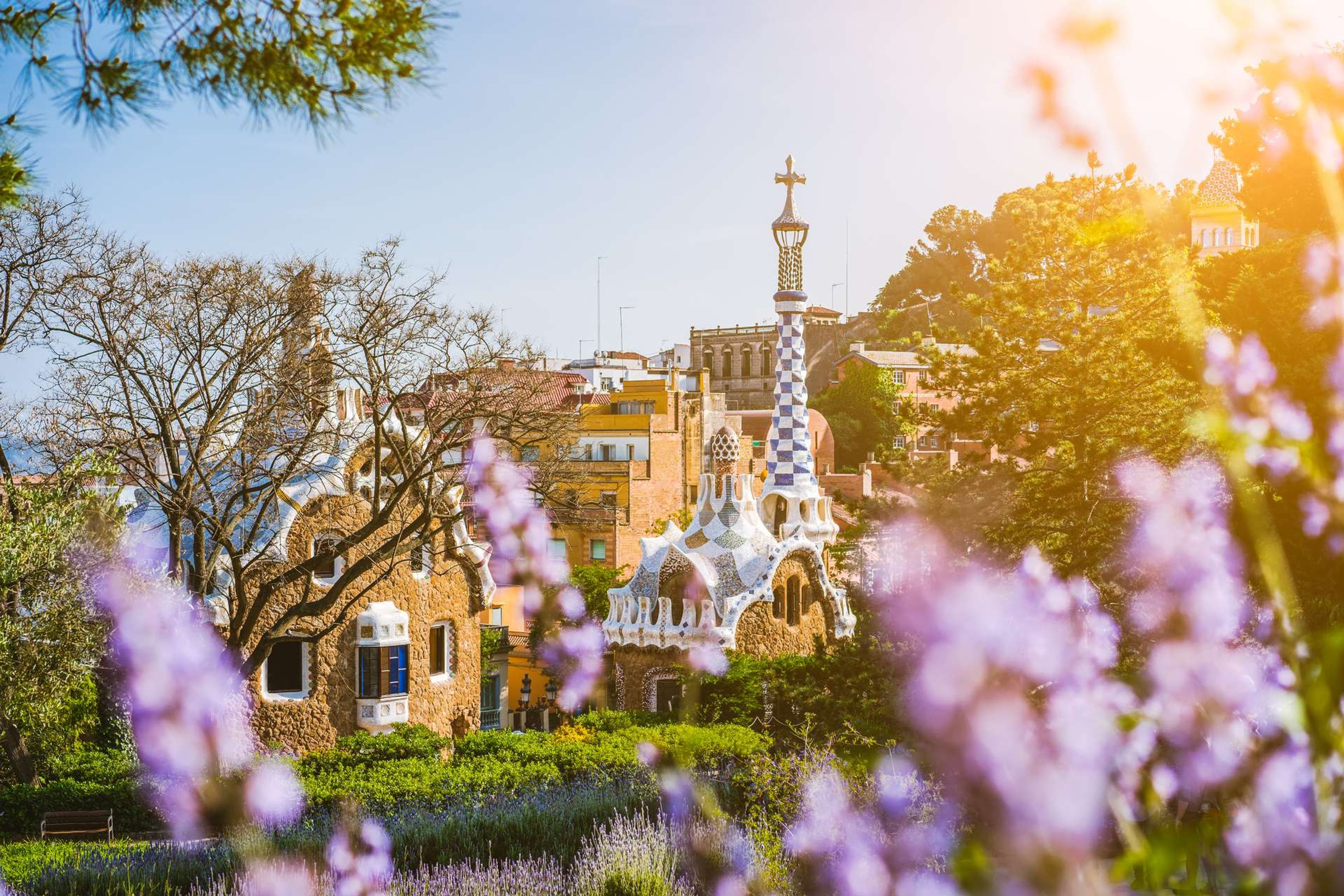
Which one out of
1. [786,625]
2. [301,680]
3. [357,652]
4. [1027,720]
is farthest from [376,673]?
[1027,720]

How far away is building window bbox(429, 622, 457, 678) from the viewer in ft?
82.3

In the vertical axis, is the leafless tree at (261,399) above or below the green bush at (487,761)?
above

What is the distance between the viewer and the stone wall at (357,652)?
22031 mm

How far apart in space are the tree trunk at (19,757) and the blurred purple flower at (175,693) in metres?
Result: 1.54

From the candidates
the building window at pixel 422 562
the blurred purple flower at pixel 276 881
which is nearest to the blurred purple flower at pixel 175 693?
the building window at pixel 422 562

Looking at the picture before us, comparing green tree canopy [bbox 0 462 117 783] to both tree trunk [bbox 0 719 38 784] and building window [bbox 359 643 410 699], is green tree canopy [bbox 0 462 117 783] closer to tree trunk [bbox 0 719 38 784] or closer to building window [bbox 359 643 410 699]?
tree trunk [bbox 0 719 38 784]

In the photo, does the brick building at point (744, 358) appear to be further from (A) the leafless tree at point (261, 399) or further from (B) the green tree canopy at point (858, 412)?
(A) the leafless tree at point (261, 399)

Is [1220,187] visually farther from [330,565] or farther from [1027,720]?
[1027,720]

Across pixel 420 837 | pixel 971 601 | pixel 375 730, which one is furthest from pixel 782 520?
pixel 971 601

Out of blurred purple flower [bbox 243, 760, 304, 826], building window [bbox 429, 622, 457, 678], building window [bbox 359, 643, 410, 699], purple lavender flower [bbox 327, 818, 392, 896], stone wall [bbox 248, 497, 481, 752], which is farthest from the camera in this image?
building window [bbox 429, 622, 457, 678]

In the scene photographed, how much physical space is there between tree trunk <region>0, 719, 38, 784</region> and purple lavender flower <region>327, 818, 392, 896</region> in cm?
779

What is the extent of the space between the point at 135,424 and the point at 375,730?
8.32 meters

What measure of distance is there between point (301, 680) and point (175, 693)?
9.52ft

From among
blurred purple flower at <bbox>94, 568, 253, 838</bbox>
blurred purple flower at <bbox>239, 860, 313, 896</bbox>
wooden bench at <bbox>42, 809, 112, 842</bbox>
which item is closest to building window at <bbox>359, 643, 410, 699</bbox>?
blurred purple flower at <bbox>94, 568, 253, 838</bbox>
